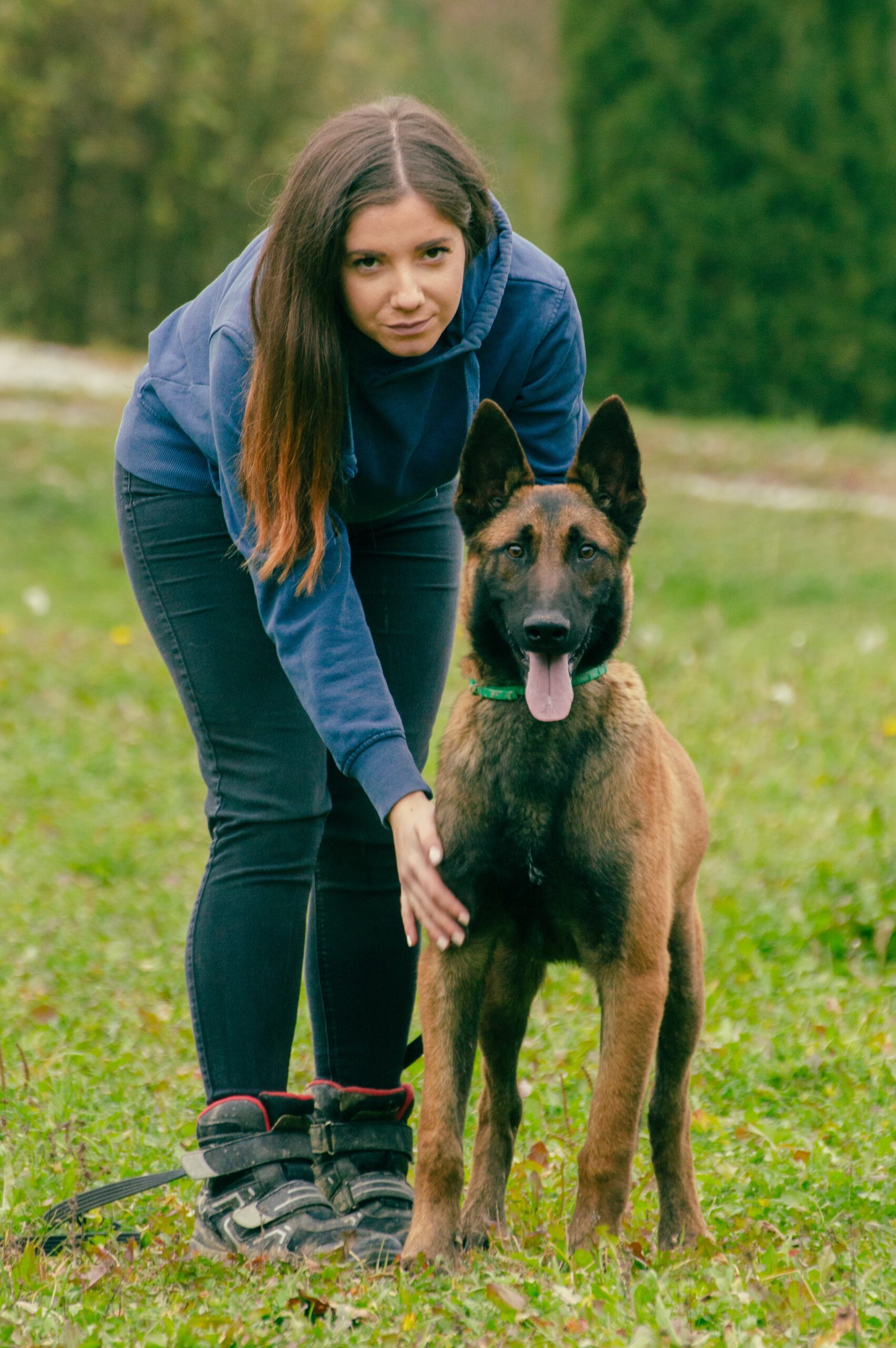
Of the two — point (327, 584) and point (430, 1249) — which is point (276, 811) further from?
point (430, 1249)

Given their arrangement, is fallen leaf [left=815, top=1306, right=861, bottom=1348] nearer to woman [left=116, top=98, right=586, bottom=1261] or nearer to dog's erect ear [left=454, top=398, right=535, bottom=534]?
woman [left=116, top=98, right=586, bottom=1261]

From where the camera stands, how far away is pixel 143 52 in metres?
20.9

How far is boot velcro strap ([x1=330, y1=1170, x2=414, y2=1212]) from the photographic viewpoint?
3.11 m

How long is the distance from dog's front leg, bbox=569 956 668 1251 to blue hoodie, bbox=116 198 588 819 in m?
0.57

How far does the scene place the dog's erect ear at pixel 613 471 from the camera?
296 cm

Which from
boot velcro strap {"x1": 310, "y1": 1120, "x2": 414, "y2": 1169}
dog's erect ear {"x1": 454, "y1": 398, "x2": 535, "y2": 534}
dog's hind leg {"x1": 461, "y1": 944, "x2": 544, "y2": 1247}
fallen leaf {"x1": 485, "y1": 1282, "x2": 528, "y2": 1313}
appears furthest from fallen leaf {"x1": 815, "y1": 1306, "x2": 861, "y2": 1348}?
dog's erect ear {"x1": 454, "y1": 398, "x2": 535, "y2": 534}

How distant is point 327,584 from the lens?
110 inches

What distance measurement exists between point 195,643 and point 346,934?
0.69 m

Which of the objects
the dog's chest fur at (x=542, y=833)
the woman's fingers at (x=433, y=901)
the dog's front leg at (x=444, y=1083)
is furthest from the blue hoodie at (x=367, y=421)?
the dog's front leg at (x=444, y=1083)

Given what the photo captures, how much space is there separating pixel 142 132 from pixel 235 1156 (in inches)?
824

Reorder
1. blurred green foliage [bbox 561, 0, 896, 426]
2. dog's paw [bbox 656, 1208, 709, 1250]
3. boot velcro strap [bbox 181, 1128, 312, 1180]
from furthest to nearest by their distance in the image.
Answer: blurred green foliage [bbox 561, 0, 896, 426], dog's paw [bbox 656, 1208, 709, 1250], boot velcro strap [bbox 181, 1128, 312, 1180]

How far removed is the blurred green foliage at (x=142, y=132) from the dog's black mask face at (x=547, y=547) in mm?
18064

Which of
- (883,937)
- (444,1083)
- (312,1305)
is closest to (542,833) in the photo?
(444,1083)

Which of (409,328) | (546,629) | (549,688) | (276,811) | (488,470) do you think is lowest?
(276,811)
